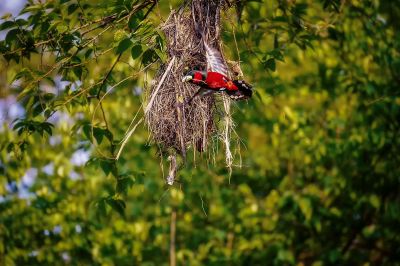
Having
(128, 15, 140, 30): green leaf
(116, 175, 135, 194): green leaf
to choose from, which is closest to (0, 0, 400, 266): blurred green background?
(116, 175, 135, 194): green leaf

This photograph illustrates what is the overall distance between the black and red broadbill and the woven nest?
160 millimetres

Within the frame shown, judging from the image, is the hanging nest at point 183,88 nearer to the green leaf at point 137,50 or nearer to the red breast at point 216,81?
the green leaf at point 137,50

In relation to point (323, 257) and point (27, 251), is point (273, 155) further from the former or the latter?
point (27, 251)

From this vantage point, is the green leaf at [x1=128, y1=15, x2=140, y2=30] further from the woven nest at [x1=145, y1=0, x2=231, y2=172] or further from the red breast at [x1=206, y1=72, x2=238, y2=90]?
the red breast at [x1=206, y1=72, x2=238, y2=90]

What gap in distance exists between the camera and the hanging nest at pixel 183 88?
10.3 ft

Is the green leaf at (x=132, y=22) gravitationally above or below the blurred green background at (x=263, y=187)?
above

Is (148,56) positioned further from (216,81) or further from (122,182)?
(122,182)

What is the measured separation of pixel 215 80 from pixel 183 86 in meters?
0.41

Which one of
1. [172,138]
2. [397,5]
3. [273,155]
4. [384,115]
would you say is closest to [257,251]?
[273,155]

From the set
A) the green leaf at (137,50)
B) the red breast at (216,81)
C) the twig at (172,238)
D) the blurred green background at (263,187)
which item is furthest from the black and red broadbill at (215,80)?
the twig at (172,238)

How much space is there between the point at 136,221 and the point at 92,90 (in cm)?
327

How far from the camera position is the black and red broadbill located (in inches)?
111

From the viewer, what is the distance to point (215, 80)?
2801 mm

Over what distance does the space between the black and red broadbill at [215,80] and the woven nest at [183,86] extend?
0.52 feet
